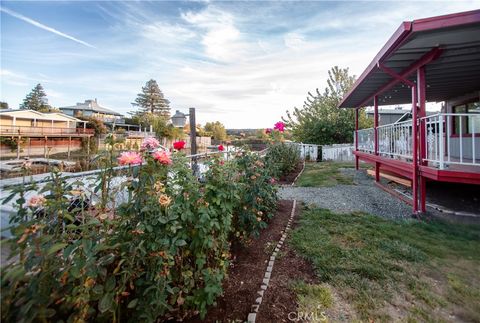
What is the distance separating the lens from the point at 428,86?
7172mm

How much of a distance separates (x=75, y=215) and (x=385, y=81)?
7.41 meters

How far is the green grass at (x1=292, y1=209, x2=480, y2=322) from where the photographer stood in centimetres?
209

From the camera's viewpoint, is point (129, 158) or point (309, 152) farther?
point (309, 152)

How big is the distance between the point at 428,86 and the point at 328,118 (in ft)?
33.4

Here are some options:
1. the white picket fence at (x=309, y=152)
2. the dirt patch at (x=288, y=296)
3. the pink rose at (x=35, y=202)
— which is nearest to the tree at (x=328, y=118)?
the white picket fence at (x=309, y=152)

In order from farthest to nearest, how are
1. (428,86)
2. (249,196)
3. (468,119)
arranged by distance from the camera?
1. (468,119)
2. (428,86)
3. (249,196)

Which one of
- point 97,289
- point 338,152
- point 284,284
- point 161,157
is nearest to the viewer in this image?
point 97,289

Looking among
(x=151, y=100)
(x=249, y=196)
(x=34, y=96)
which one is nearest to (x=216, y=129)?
(x=151, y=100)

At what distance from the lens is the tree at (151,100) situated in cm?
5669

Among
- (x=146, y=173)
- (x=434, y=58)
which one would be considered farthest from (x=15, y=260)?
(x=434, y=58)

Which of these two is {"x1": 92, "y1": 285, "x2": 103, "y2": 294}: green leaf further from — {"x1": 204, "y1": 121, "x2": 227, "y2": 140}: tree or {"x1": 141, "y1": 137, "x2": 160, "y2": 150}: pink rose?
{"x1": 204, "y1": 121, "x2": 227, "y2": 140}: tree

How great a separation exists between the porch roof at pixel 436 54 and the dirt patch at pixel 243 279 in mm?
3443

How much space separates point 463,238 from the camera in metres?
3.60

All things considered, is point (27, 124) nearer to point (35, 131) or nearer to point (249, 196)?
point (35, 131)
